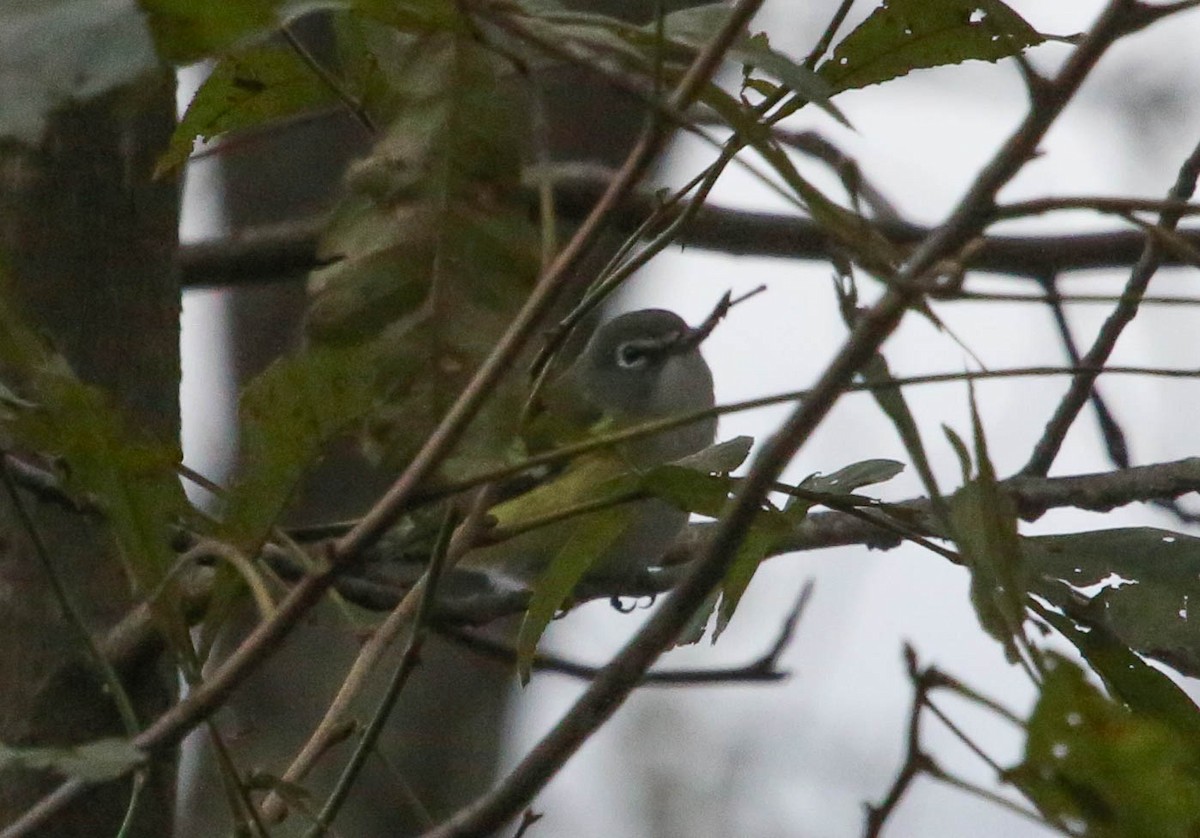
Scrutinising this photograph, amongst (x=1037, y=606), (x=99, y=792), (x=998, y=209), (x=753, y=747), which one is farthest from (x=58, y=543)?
(x=753, y=747)

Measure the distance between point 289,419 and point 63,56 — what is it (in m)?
0.31

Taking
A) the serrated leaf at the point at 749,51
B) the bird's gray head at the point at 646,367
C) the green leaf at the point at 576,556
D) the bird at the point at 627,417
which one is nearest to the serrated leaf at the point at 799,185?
the serrated leaf at the point at 749,51

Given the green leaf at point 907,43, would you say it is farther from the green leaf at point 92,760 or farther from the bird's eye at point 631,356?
the bird's eye at point 631,356

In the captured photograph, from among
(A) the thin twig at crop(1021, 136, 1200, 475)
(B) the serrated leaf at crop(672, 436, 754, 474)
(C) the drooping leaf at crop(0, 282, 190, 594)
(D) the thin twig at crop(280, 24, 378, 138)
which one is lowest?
(C) the drooping leaf at crop(0, 282, 190, 594)

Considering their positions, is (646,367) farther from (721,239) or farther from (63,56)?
(63,56)

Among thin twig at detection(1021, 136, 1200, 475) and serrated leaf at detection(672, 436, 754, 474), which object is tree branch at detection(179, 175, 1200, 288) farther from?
Answer: serrated leaf at detection(672, 436, 754, 474)

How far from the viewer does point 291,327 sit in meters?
3.68

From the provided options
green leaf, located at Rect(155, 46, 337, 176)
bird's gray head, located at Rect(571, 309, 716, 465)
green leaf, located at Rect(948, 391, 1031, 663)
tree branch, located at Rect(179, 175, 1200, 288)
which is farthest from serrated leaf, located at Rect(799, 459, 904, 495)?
bird's gray head, located at Rect(571, 309, 716, 465)

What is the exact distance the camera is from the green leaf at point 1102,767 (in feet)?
1.76

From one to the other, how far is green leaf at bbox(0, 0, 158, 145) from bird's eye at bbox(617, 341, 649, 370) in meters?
2.20

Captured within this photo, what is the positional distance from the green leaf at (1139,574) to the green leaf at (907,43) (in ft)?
0.98

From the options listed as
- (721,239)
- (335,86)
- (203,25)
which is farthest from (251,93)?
(721,239)

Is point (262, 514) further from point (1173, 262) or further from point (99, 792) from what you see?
point (1173, 262)

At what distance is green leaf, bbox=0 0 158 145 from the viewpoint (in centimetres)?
57
